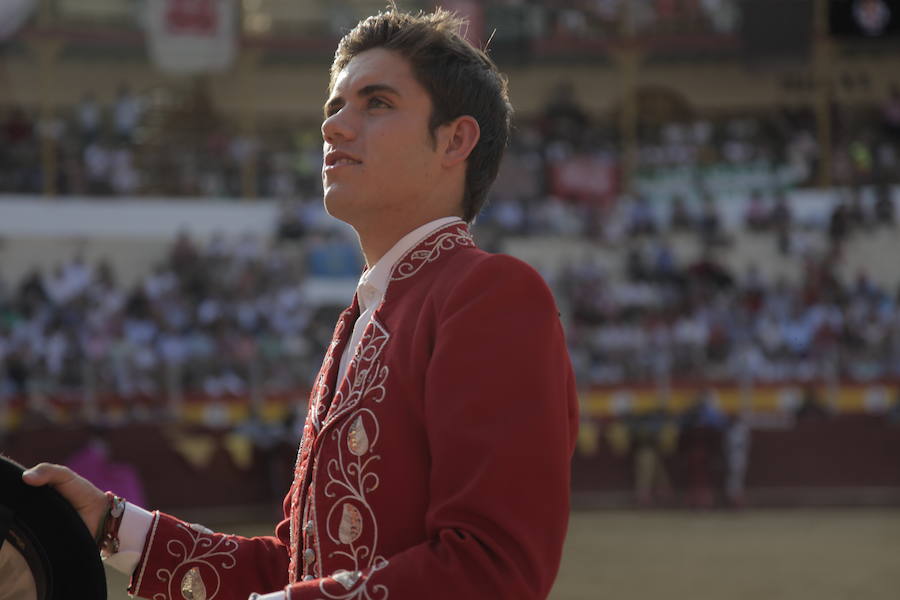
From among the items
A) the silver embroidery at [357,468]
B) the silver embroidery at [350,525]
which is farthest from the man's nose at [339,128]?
the silver embroidery at [350,525]

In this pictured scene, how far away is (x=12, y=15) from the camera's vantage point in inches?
702

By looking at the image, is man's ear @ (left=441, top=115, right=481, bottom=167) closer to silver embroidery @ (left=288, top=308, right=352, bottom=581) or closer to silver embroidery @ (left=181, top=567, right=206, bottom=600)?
silver embroidery @ (left=288, top=308, right=352, bottom=581)

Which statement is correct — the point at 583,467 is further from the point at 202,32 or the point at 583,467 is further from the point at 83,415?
the point at 202,32

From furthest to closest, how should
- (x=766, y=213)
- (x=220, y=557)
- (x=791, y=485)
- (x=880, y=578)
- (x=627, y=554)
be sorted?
(x=766, y=213) → (x=791, y=485) → (x=627, y=554) → (x=880, y=578) → (x=220, y=557)

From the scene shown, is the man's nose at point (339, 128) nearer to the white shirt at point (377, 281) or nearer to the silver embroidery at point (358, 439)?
the white shirt at point (377, 281)

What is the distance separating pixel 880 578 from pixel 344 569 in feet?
23.4

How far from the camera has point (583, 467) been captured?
13.9 meters

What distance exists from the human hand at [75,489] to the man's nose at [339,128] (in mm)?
486

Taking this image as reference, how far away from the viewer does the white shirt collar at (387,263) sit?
5.11ft

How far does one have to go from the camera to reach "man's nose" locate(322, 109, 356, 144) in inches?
60.1

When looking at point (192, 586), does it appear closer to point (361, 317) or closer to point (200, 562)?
point (200, 562)

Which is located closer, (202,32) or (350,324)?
(350,324)

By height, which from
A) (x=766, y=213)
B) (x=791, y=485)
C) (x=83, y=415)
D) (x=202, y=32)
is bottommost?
(x=791, y=485)

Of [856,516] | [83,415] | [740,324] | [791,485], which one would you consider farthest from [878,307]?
[83,415]
